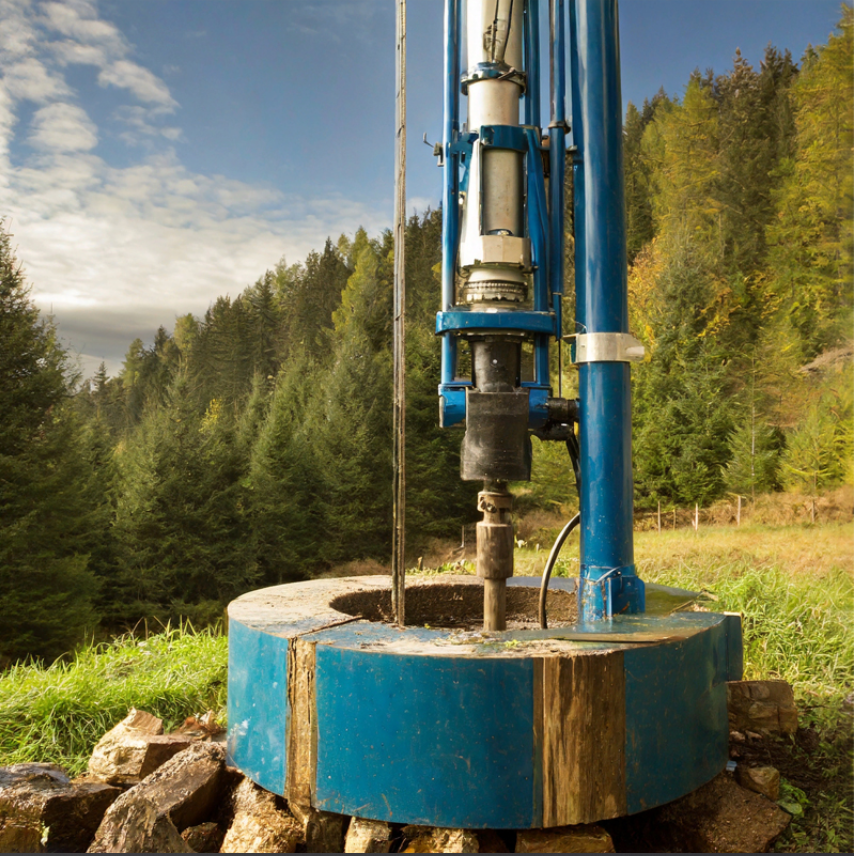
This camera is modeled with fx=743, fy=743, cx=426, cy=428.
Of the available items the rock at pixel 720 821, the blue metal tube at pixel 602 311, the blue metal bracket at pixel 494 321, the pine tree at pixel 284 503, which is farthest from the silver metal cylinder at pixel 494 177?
the pine tree at pixel 284 503

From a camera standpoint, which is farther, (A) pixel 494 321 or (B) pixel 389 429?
(B) pixel 389 429

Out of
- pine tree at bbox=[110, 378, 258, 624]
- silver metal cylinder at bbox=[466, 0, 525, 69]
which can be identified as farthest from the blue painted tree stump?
pine tree at bbox=[110, 378, 258, 624]

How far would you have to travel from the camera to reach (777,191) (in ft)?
65.3

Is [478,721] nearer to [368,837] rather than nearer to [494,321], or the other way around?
[368,837]

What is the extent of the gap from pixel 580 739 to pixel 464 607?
1605 mm

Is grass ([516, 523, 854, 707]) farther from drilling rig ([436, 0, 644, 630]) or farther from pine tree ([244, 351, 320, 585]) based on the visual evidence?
pine tree ([244, 351, 320, 585])

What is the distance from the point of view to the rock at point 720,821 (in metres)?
2.68

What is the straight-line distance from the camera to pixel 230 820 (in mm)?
2895

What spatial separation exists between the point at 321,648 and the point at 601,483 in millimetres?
1333

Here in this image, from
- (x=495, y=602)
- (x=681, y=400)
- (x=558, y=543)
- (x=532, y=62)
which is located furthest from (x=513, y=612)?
(x=681, y=400)

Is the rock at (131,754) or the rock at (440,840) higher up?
the rock at (440,840)

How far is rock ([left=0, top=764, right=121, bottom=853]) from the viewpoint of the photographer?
2.77 m

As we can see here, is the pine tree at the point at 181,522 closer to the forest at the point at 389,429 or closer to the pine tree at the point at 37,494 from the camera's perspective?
the forest at the point at 389,429

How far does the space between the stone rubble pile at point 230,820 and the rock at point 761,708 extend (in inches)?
7.3
